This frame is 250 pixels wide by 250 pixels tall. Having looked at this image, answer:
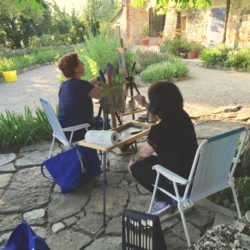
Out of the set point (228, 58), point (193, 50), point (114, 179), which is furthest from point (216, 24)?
point (114, 179)

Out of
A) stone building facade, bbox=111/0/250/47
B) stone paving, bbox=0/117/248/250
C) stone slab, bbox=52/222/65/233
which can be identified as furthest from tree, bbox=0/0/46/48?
stone slab, bbox=52/222/65/233

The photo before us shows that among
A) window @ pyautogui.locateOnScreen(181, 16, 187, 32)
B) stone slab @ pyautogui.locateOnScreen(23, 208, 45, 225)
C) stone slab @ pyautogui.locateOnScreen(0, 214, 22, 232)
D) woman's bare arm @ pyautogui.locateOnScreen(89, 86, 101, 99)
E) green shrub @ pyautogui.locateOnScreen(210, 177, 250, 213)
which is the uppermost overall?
window @ pyautogui.locateOnScreen(181, 16, 187, 32)

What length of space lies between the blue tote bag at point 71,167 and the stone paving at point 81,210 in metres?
0.13

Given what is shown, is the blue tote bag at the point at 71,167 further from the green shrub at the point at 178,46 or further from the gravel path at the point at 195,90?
the green shrub at the point at 178,46

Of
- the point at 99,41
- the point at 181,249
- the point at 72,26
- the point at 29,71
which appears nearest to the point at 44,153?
the point at 181,249

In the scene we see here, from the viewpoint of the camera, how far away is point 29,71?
1424 cm

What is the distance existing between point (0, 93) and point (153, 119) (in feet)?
24.2

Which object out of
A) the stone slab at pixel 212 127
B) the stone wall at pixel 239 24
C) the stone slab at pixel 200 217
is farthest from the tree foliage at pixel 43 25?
the stone slab at pixel 200 217

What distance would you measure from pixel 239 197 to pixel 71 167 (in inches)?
62.9

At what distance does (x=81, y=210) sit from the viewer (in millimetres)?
2996

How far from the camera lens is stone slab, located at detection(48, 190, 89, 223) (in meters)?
2.94

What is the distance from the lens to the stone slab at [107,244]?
2480mm

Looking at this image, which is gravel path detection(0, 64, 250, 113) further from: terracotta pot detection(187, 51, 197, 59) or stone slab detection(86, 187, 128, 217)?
stone slab detection(86, 187, 128, 217)

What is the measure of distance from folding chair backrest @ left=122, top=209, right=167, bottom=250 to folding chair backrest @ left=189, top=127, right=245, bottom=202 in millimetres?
406
